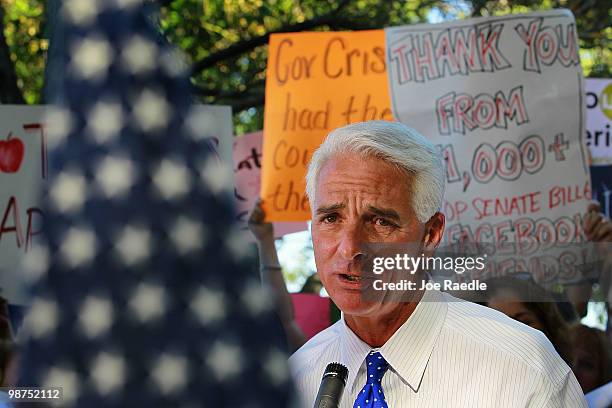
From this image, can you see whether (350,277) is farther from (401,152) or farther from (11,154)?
(11,154)

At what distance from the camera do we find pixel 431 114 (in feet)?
13.5

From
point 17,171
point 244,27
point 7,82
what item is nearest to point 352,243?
point 17,171

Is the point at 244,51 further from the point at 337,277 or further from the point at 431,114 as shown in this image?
the point at 337,277

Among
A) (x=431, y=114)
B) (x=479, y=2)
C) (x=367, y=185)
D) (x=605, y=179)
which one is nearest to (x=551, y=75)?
(x=431, y=114)

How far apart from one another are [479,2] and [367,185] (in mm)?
5600

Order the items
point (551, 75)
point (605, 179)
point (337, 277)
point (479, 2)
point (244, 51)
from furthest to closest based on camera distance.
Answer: point (244, 51), point (479, 2), point (605, 179), point (551, 75), point (337, 277)

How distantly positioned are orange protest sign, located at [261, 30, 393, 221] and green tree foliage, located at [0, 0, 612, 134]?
297 cm

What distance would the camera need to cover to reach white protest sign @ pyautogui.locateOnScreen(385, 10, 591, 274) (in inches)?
146

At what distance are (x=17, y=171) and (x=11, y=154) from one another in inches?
3.7

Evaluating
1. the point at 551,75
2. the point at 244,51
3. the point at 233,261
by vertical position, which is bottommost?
the point at 233,261

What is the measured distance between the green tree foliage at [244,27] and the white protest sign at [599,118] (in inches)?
97.9

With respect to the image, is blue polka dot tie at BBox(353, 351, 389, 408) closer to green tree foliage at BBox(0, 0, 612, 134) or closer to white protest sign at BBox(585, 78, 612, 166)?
white protest sign at BBox(585, 78, 612, 166)

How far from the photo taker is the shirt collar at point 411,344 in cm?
168

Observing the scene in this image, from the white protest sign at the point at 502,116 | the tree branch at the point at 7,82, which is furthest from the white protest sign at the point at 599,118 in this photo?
the tree branch at the point at 7,82
